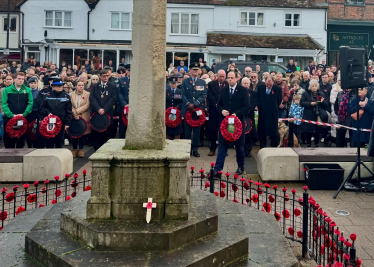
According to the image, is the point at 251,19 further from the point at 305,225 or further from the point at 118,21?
the point at 305,225

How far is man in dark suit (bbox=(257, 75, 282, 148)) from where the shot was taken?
13000mm

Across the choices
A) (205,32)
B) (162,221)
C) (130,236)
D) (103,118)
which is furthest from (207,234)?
(205,32)

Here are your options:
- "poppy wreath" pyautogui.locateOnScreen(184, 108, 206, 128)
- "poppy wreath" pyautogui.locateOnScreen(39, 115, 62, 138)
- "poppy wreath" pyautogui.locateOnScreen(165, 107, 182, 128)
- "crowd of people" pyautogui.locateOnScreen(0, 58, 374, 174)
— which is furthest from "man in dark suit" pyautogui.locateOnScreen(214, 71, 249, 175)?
"poppy wreath" pyautogui.locateOnScreen(39, 115, 62, 138)

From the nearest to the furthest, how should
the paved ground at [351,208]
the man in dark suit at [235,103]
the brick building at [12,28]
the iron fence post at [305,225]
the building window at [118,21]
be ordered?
the iron fence post at [305,225]
the paved ground at [351,208]
the man in dark suit at [235,103]
the building window at [118,21]
the brick building at [12,28]

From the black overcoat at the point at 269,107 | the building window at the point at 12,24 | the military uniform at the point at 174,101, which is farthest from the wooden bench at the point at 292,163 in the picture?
the building window at the point at 12,24

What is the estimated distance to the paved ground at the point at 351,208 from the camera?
686 cm

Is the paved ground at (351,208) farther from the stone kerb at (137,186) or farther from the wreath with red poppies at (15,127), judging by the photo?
the stone kerb at (137,186)

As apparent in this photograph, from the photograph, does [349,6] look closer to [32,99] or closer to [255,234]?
[32,99]

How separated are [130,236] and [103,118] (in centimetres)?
756

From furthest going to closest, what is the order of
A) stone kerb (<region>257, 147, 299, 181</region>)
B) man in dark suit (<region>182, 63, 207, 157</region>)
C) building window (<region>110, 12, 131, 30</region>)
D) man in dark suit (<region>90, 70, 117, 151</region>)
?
building window (<region>110, 12, 131, 30</region>)
man in dark suit (<region>182, 63, 207, 157</region>)
man in dark suit (<region>90, 70, 117, 151</region>)
stone kerb (<region>257, 147, 299, 181</region>)

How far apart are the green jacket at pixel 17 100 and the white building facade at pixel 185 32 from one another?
75.6 ft

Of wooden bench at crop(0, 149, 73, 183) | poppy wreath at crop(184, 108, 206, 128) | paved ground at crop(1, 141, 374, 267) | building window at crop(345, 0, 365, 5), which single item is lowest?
paved ground at crop(1, 141, 374, 267)

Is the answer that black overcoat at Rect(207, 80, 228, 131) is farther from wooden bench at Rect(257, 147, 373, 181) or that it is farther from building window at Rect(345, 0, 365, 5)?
building window at Rect(345, 0, 365, 5)

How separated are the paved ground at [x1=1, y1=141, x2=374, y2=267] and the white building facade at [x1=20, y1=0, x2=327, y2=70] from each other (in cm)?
2345
